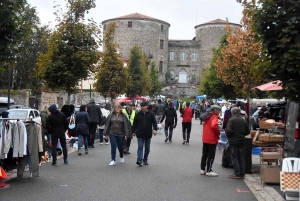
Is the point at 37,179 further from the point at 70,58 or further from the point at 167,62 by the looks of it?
the point at 167,62

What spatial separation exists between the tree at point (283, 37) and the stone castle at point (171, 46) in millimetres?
76307

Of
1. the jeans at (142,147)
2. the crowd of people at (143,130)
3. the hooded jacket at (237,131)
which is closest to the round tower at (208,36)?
the crowd of people at (143,130)

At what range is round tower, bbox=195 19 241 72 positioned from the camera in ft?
296

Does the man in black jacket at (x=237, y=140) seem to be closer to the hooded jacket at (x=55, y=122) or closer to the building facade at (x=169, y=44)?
the hooded jacket at (x=55, y=122)

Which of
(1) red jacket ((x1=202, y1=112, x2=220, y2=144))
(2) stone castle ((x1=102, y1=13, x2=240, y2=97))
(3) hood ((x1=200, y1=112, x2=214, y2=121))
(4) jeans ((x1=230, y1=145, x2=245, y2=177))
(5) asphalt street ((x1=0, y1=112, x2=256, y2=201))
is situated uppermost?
(2) stone castle ((x1=102, y1=13, x2=240, y2=97))

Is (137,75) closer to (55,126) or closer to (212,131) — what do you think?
(55,126)

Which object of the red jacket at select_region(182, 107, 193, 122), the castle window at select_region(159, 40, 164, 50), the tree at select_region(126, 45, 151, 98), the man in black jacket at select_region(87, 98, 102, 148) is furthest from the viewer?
the castle window at select_region(159, 40, 164, 50)

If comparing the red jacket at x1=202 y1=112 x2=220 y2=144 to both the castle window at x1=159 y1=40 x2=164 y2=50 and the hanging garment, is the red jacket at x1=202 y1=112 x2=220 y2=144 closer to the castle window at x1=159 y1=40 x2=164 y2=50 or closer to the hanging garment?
the hanging garment

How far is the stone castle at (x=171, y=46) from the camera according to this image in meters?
86.9

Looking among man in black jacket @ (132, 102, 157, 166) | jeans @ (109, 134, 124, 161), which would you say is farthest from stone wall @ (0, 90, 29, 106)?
man in black jacket @ (132, 102, 157, 166)

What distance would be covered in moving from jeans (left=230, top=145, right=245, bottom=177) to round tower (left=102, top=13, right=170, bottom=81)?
75.6 meters

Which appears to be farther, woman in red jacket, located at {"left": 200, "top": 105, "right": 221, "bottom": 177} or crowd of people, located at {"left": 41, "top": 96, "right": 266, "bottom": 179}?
woman in red jacket, located at {"left": 200, "top": 105, "right": 221, "bottom": 177}

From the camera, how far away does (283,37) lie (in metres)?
8.17

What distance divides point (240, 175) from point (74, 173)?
3980 mm
